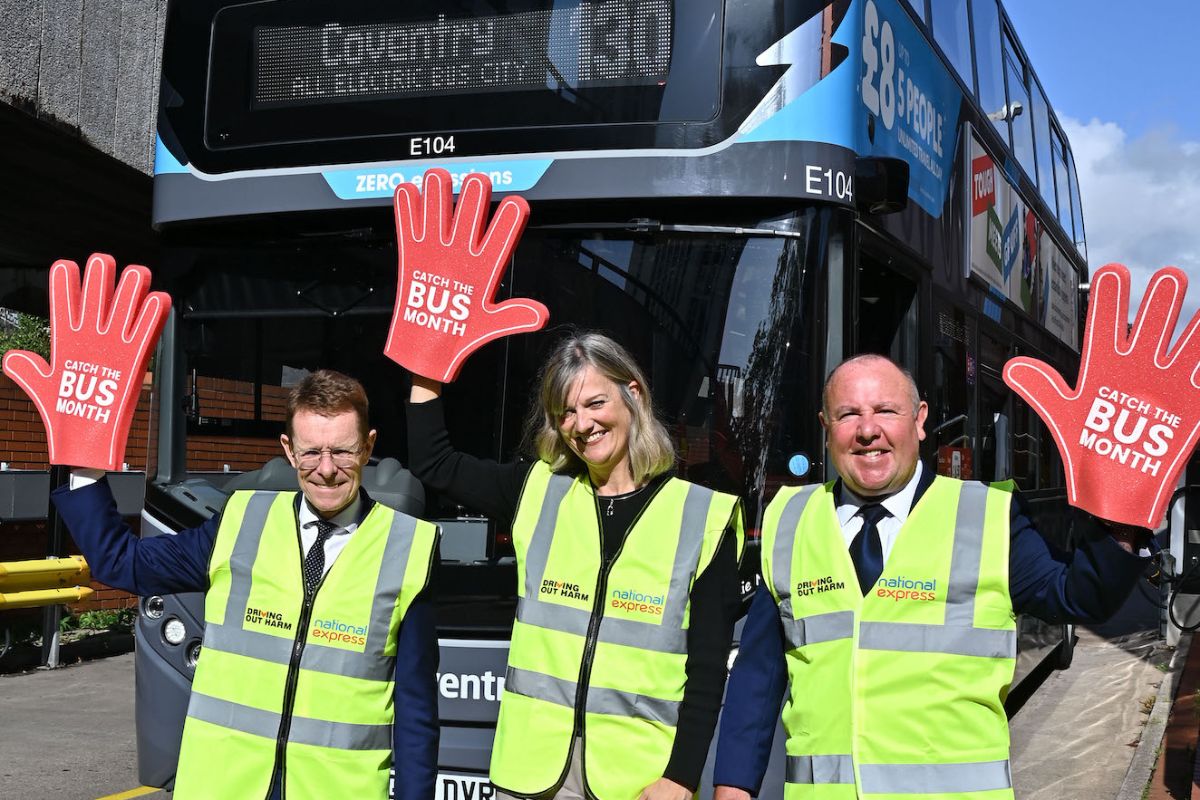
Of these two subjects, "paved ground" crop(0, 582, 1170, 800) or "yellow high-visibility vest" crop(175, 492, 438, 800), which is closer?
"yellow high-visibility vest" crop(175, 492, 438, 800)

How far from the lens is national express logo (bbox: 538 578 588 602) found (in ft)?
10.0

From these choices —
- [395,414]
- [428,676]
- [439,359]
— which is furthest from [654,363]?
[428,676]

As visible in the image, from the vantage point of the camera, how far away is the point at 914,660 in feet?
9.01

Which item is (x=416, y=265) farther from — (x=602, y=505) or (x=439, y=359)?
(x=602, y=505)

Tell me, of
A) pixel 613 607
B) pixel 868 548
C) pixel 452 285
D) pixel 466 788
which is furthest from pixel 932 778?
pixel 466 788

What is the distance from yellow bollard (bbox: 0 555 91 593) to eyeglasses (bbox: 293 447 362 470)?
23.5ft

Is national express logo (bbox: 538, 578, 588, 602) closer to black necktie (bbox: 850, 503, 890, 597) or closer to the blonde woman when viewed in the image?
the blonde woman

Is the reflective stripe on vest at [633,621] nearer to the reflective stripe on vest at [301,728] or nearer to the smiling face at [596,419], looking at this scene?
the smiling face at [596,419]

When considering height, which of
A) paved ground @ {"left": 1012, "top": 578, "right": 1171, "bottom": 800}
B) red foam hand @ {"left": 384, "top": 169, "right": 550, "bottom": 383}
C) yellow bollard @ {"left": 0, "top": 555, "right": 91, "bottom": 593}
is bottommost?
paved ground @ {"left": 1012, "top": 578, "right": 1171, "bottom": 800}

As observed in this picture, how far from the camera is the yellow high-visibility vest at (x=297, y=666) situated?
2.92 m

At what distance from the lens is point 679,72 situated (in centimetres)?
454

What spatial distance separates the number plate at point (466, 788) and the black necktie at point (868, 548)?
6.31ft

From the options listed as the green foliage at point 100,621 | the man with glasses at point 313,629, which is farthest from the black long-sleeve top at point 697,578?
the green foliage at point 100,621

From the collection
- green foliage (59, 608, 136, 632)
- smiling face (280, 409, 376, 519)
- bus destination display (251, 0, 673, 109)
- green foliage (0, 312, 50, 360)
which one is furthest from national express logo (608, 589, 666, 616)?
green foliage (0, 312, 50, 360)
